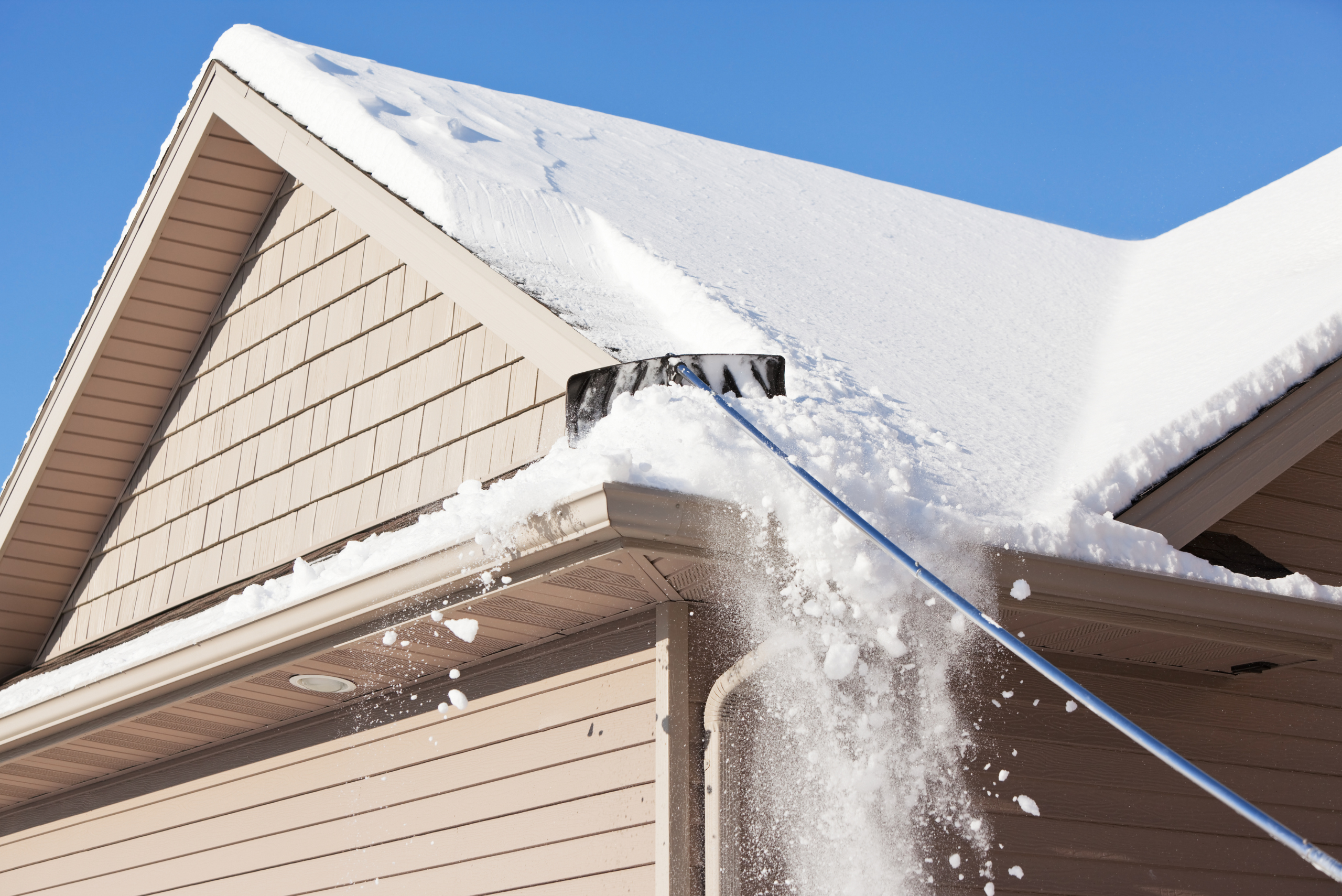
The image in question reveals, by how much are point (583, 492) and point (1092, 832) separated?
81.0 inches

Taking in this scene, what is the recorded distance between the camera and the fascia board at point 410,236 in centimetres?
377

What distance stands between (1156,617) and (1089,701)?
5.11ft

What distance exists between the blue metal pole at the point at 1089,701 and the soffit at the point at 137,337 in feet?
10.7

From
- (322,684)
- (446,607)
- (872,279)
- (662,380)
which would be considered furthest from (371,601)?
(872,279)

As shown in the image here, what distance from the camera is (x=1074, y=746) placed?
12.1 ft

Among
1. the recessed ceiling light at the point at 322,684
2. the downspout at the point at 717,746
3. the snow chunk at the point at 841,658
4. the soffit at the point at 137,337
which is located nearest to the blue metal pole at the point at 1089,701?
the snow chunk at the point at 841,658

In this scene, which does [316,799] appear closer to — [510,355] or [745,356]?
[510,355]

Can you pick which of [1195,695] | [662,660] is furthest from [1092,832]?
[662,660]

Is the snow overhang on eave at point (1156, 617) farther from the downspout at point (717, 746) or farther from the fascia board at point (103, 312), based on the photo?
the fascia board at point (103, 312)

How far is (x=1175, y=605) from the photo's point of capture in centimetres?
327

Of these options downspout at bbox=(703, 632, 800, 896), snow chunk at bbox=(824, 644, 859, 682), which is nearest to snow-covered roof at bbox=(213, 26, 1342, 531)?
snow chunk at bbox=(824, 644, 859, 682)

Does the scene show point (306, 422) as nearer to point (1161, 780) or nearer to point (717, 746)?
point (717, 746)

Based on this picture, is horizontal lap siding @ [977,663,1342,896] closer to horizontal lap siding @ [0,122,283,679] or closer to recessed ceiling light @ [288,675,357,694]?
recessed ceiling light @ [288,675,357,694]

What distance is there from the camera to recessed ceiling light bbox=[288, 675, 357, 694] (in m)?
3.90
